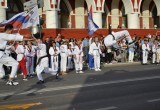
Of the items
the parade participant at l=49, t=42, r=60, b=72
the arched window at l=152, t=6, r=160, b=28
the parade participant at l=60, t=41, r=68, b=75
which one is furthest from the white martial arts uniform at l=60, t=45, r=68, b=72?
the arched window at l=152, t=6, r=160, b=28

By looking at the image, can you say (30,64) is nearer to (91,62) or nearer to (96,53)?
(96,53)

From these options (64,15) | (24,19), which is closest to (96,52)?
(24,19)

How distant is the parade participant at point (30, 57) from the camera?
1888 centimetres

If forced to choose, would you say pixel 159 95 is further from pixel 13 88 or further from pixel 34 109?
pixel 13 88

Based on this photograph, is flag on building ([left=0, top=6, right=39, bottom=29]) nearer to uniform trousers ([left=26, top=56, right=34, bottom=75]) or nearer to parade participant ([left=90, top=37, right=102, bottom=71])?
uniform trousers ([left=26, top=56, right=34, bottom=75])

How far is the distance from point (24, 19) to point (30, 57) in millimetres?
2274

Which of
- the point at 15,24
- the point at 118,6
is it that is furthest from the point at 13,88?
the point at 118,6

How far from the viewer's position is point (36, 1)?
19.0 metres

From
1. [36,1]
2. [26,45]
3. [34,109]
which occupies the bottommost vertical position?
[34,109]

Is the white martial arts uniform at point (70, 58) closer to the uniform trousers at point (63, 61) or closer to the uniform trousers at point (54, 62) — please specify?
the uniform trousers at point (63, 61)

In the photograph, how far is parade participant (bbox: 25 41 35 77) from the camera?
18.9 metres

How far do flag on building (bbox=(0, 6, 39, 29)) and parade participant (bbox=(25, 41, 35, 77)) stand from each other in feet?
4.31

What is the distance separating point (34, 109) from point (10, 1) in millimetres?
22430

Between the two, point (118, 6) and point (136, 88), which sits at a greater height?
point (118, 6)
